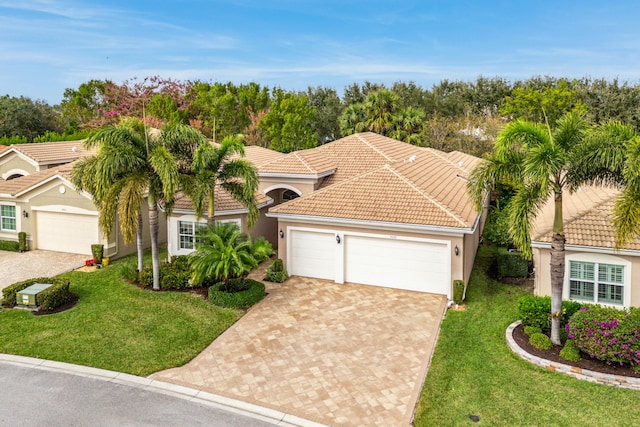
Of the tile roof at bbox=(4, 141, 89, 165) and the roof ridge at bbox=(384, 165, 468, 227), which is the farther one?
the tile roof at bbox=(4, 141, 89, 165)

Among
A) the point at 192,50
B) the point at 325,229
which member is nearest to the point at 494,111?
the point at 192,50

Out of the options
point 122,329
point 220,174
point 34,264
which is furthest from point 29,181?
point 122,329

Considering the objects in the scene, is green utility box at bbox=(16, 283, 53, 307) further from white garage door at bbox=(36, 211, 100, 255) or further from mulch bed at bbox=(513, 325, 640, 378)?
mulch bed at bbox=(513, 325, 640, 378)

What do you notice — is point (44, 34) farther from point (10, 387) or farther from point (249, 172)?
point (10, 387)

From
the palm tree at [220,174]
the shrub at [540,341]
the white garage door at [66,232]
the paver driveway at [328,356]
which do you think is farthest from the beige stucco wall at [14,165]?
the shrub at [540,341]

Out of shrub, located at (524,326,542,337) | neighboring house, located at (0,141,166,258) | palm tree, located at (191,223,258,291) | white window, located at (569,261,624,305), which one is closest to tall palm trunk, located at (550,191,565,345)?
shrub, located at (524,326,542,337)

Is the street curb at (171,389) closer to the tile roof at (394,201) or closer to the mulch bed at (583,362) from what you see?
the mulch bed at (583,362)
